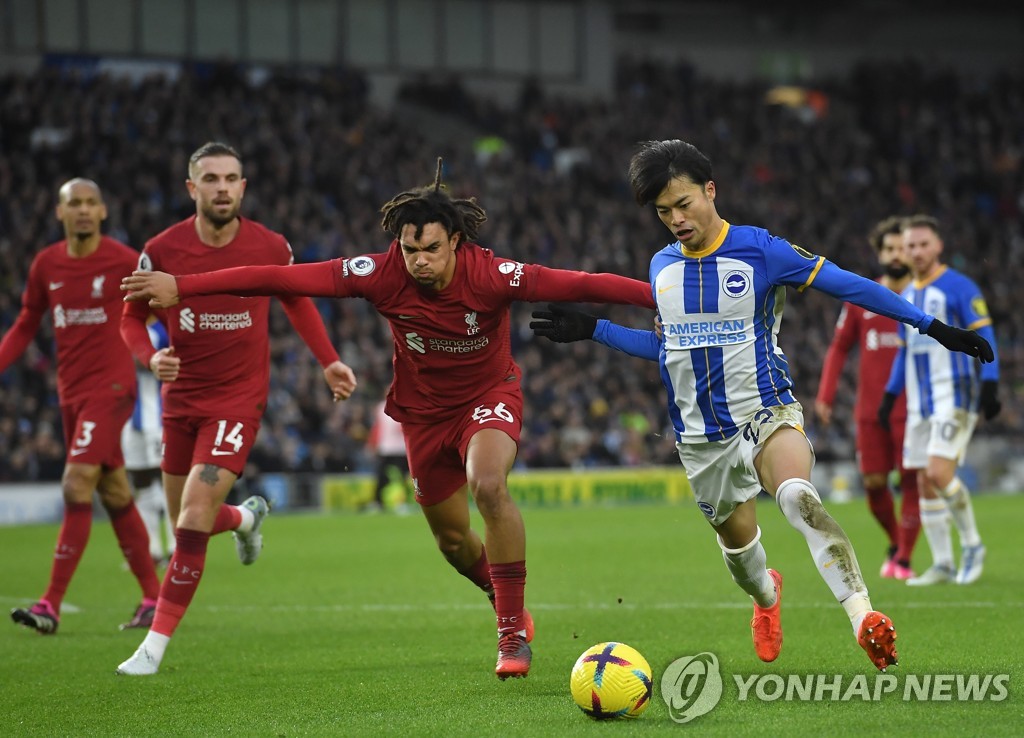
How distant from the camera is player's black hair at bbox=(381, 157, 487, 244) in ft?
22.7

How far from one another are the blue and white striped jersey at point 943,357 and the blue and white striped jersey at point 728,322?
15.7 ft

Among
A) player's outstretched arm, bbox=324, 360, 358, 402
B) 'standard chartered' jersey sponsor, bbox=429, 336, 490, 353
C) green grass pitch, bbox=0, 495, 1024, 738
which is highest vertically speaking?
'standard chartered' jersey sponsor, bbox=429, 336, 490, 353

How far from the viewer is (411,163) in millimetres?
33250

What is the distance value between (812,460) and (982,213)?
33638 mm

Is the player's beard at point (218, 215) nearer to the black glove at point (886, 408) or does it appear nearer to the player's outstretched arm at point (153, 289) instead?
the player's outstretched arm at point (153, 289)

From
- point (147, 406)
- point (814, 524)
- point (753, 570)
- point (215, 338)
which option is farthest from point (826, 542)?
point (147, 406)

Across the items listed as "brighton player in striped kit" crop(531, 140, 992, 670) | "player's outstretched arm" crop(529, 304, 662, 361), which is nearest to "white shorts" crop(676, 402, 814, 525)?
"brighton player in striped kit" crop(531, 140, 992, 670)

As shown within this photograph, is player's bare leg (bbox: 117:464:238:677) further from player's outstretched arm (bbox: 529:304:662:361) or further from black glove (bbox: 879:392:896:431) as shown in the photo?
black glove (bbox: 879:392:896:431)

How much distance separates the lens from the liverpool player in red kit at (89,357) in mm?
9641

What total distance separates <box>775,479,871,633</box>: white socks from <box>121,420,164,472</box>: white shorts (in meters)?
9.06

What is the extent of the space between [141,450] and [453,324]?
25.8 ft

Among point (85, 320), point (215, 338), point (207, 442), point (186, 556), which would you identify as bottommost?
point (186, 556)

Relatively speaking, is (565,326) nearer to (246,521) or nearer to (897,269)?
(246,521)

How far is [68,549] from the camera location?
9.62 metres
